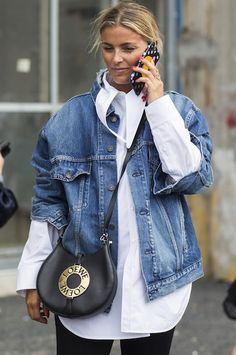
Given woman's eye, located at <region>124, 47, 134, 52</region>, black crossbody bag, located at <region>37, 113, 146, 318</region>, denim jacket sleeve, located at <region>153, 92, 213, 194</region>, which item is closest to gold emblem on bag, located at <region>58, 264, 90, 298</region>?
black crossbody bag, located at <region>37, 113, 146, 318</region>

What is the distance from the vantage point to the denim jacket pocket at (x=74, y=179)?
2.75 metres

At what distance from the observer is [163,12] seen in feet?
25.2

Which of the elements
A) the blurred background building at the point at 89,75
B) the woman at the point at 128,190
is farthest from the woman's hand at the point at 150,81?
the blurred background building at the point at 89,75

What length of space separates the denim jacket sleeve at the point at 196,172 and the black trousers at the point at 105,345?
0.51 meters

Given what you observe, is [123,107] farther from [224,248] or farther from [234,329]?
[224,248]

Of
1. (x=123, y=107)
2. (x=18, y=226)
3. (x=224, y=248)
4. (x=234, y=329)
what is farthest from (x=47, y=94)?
(x=123, y=107)

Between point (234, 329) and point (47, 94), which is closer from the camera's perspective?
point (234, 329)

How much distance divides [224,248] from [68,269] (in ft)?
15.9

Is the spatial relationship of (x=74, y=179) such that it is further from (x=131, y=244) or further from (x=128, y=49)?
(x=128, y=49)

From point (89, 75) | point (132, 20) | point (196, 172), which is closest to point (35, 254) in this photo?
point (196, 172)

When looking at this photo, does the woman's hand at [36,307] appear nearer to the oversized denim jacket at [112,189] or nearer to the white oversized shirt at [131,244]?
the white oversized shirt at [131,244]

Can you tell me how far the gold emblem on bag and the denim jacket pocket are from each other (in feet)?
0.70

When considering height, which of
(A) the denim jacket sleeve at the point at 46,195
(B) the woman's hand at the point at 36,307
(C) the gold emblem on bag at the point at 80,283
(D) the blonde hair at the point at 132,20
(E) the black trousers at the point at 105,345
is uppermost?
(D) the blonde hair at the point at 132,20

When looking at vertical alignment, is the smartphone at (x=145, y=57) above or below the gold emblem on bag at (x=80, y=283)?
above
